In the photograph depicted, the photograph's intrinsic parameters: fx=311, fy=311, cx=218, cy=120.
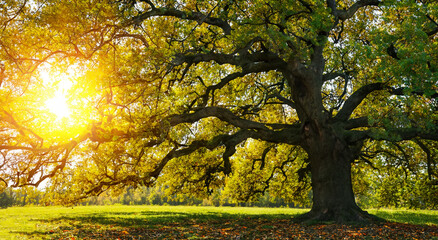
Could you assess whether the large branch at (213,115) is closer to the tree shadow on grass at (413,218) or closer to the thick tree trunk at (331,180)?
the thick tree trunk at (331,180)

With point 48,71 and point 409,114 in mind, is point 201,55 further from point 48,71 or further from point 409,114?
point 409,114

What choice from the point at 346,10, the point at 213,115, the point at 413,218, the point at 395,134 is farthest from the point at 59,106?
the point at 413,218

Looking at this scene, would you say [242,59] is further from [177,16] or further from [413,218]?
[413,218]

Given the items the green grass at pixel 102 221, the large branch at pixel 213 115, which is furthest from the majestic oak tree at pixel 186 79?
the green grass at pixel 102 221

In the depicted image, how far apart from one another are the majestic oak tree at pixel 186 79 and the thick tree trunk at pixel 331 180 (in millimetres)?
52

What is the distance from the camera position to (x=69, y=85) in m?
12.5

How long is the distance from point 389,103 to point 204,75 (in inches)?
399

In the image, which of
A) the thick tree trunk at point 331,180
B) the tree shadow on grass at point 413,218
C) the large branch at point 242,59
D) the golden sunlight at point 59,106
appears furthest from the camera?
the tree shadow on grass at point 413,218

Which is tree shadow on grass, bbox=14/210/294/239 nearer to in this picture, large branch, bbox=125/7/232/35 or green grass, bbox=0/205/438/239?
green grass, bbox=0/205/438/239

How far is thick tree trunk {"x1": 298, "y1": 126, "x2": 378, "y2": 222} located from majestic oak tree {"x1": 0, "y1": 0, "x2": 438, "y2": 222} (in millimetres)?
52

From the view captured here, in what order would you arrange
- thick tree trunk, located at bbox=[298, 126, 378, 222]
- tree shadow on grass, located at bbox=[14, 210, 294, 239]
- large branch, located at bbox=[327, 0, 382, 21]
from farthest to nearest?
large branch, located at bbox=[327, 0, 382, 21] < thick tree trunk, located at bbox=[298, 126, 378, 222] < tree shadow on grass, located at bbox=[14, 210, 294, 239]

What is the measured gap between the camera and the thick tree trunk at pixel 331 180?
14.1 m

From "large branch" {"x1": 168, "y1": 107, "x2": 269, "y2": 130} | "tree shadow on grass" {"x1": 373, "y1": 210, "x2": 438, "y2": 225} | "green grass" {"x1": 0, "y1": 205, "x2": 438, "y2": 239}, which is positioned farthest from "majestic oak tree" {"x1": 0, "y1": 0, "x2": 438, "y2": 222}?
"tree shadow on grass" {"x1": 373, "y1": 210, "x2": 438, "y2": 225}

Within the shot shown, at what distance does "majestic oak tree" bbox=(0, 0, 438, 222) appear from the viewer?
10.8 meters
